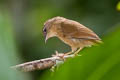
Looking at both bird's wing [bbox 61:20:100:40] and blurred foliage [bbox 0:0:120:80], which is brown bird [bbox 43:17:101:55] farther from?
blurred foliage [bbox 0:0:120:80]

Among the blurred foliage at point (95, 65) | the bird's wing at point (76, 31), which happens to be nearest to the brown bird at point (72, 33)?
the bird's wing at point (76, 31)

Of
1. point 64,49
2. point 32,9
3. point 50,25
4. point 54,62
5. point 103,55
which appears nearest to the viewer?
point 103,55

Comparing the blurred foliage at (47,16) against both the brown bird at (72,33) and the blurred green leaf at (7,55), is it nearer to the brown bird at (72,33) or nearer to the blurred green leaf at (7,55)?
the brown bird at (72,33)

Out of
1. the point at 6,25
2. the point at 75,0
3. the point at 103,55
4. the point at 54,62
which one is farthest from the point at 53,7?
the point at 103,55

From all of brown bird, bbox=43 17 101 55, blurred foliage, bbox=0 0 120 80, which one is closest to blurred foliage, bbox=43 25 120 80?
brown bird, bbox=43 17 101 55

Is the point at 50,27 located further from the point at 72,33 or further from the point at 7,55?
the point at 7,55

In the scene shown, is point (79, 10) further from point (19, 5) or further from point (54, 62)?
point (54, 62)
